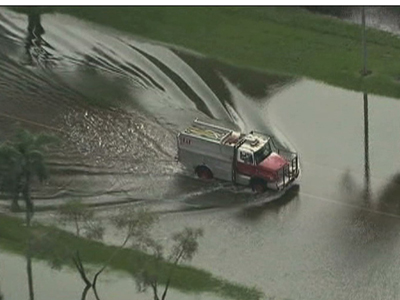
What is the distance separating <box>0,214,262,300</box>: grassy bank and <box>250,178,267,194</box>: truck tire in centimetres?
719

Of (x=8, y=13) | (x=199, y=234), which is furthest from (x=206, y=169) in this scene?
(x=8, y=13)

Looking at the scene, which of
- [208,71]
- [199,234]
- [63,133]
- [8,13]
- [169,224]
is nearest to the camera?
[199,234]

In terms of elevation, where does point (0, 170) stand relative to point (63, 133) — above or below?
above

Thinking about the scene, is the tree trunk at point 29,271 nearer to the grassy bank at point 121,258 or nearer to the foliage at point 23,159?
the grassy bank at point 121,258

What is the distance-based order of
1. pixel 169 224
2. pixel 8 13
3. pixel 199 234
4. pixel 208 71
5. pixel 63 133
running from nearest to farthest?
pixel 199 234 → pixel 169 224 → pixel 63 133 → pixel 208 71 → pixel 8 13

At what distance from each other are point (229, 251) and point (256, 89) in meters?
15.6

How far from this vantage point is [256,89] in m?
65.8

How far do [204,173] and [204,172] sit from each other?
6cm

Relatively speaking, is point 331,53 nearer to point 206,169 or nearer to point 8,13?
point 206,169

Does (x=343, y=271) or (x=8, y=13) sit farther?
(x=8, y=13)

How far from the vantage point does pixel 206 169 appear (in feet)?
189

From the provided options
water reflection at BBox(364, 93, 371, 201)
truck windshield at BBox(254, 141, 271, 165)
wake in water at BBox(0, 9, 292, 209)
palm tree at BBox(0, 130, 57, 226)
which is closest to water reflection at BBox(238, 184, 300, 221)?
wake in water at BBox(0, 9, 292, 209)

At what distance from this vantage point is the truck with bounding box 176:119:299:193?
56.3m

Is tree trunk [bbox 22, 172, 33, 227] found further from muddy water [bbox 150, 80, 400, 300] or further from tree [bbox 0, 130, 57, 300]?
muddy water [bbox 150, 80, 400, 300]
